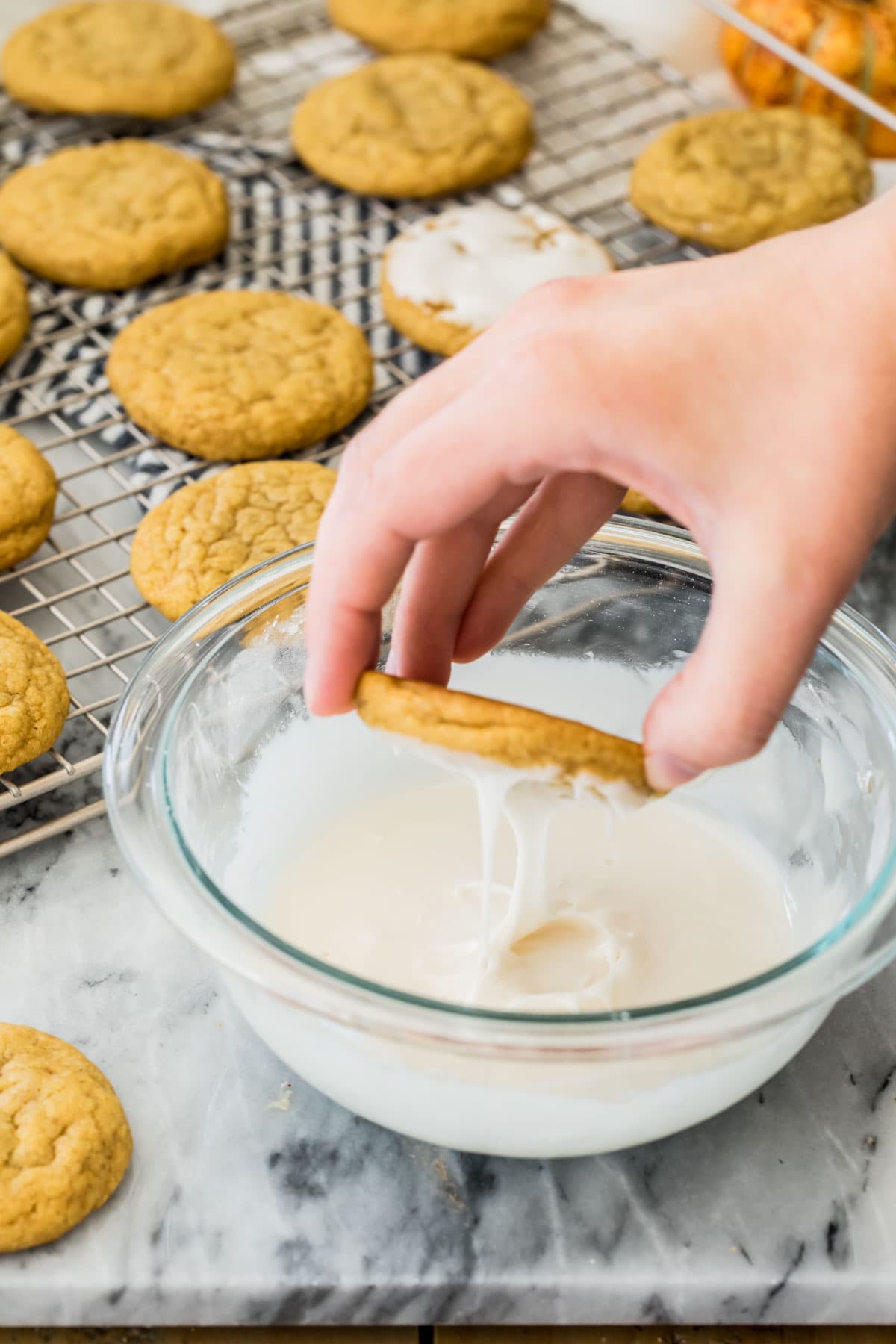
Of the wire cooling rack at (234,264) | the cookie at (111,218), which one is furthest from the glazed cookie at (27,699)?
the cookie at (111,218)

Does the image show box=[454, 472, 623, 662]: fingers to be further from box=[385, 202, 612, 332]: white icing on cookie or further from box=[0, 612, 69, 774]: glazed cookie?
box=[385, 202, 612, 332]: white icing on cookie

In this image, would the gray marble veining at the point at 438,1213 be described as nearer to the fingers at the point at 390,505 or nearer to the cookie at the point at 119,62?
the fingers at the point at 390,505

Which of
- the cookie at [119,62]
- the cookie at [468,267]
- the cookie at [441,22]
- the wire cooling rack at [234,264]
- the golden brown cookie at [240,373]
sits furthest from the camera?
the cookie at [441,22]

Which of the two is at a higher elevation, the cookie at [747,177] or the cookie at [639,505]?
the cookie at [747,177]

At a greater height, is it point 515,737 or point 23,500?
point 515,737

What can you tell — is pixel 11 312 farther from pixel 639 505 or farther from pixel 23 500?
pixel 639 505

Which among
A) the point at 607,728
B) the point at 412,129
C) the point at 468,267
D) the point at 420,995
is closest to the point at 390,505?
the point at 420,995
